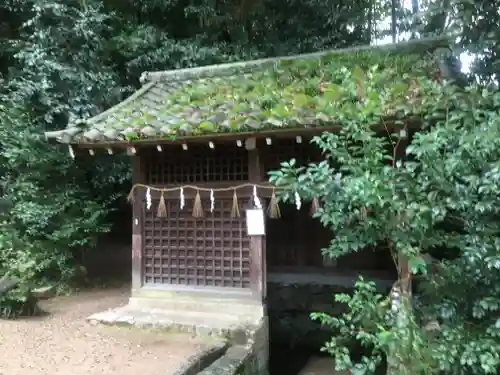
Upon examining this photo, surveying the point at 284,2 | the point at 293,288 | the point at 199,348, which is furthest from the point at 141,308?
the point at 284,2

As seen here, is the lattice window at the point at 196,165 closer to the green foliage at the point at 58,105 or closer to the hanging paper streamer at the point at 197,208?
the hanging paper streamer at the point at 197,208

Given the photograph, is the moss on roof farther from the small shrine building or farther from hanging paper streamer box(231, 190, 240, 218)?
hanging paper streamer box(231, 190, 240, 218)

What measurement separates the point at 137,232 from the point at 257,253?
2016 millimetres

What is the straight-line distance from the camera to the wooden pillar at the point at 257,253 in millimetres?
6566

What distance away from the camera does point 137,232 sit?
23.9 ft

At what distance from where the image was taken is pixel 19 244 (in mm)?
8945

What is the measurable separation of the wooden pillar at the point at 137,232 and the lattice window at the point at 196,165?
0.13 metres

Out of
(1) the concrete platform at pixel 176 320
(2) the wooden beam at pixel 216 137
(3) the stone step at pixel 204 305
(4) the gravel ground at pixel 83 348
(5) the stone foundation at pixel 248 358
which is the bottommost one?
(5) the stone foundation at pixel 248 358

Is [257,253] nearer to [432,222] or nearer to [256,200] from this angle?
[256,200]

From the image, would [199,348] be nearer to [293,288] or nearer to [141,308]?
[141,308]

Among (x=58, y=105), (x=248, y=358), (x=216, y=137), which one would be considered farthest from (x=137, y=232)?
(x=58, y=105)

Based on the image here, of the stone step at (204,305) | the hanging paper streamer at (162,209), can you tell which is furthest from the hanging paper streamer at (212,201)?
the stone step at (204,305)

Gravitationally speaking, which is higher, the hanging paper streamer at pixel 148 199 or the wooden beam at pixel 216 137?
the wooden beam at pixel 216 137

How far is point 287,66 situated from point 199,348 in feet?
15.4
